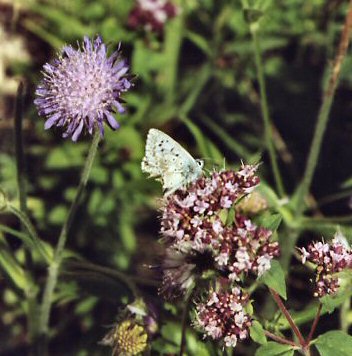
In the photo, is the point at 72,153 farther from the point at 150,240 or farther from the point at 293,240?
the point at 293,240

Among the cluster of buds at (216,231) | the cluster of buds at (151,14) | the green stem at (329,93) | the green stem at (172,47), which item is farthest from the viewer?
the green stem at (172,47)

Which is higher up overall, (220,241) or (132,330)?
(220,241)

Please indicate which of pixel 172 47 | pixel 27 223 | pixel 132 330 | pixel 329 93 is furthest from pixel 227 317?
pixel 172 47

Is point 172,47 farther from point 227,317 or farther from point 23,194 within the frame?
point 227,317

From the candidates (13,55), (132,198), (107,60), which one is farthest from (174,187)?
(13,55)

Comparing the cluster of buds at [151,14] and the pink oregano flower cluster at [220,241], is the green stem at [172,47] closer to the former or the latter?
the cluster of buds at [151,14]

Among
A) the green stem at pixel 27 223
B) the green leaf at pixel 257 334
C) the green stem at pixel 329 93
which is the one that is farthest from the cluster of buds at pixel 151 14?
the green leaf at pixel 257 334

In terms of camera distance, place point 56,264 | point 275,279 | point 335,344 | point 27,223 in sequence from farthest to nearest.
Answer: point 56,264, point 27,223, point 335,344, point 275,279

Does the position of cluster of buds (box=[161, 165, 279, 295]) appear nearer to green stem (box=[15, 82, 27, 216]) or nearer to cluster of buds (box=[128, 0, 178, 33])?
green stem (box=[15, 82, 27, 216])
